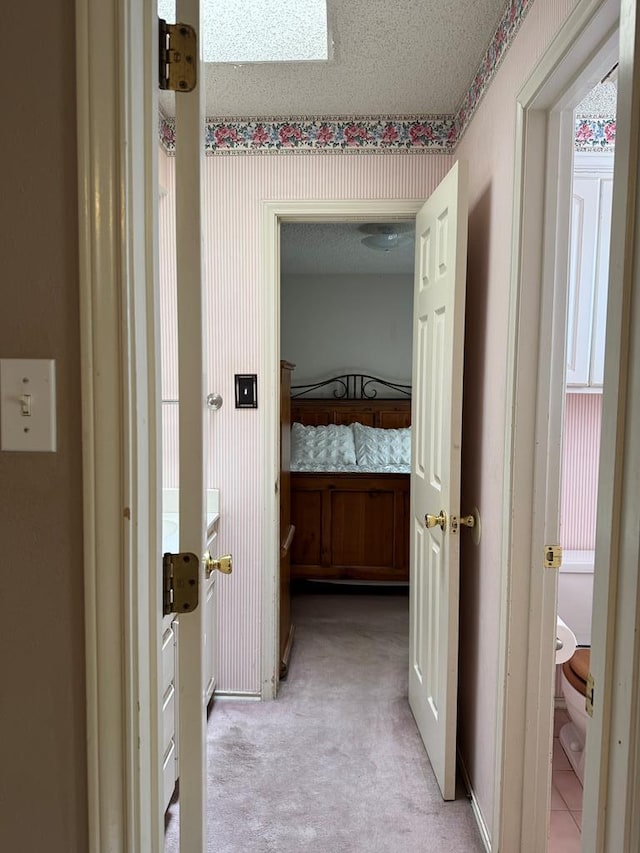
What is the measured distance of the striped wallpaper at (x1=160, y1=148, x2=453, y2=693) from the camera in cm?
246

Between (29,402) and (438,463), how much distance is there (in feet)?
5.08

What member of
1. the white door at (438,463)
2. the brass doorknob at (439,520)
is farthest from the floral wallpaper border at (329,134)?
the brass doorknob at (439,520)

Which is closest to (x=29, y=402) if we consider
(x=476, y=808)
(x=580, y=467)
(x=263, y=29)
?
(x=263, y=29)

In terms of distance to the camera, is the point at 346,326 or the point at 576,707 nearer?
the point at 576,707

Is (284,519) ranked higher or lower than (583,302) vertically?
lower

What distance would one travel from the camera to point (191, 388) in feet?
2.85

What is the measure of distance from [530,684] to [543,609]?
8.8 inches

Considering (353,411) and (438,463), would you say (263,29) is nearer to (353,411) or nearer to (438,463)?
(438,463)

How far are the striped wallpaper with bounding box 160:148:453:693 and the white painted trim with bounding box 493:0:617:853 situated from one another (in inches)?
39.2

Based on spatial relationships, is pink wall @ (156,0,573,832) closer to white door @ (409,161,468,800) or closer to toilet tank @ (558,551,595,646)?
white door @ (409,161,468,800)

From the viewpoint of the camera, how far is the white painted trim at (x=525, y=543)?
1.53m

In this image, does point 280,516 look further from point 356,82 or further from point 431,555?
point 356,82

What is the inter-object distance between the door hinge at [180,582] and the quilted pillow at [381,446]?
11.9ft

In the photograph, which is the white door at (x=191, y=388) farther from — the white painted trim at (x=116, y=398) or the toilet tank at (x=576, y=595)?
the toilet tank at (x=576, y=595)
